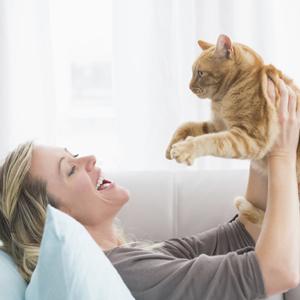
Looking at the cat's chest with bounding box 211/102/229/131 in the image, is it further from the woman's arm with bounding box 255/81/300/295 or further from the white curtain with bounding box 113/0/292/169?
the white curtain with bounding box 113/0/292/169

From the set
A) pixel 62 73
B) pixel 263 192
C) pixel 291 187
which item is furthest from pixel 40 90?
pixel 291 187

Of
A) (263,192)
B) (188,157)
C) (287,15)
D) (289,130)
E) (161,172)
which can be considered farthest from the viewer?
(287,15)

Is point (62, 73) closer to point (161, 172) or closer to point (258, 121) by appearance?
point (161, 172)

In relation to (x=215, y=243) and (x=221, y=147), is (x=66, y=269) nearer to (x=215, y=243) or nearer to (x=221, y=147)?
(x=221, y=147)

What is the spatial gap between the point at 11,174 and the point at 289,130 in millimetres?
674

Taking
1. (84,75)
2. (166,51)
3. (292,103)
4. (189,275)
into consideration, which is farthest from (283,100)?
(84,75)

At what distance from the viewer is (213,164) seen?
2430 millimetres

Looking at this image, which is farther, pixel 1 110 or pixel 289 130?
pixel 1 110

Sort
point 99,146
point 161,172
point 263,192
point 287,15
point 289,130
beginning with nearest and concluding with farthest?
point 289,130 < point 263,192 < point 161,172 < point 287,15 < point 99,146

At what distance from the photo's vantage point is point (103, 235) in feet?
4.83

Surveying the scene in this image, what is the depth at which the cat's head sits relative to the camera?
53.1 inches

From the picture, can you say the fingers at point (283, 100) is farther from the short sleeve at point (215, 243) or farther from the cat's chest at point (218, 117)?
the short sleeve at point (215, 243)

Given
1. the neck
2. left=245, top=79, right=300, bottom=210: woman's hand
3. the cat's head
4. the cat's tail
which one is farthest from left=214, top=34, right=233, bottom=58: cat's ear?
the neck

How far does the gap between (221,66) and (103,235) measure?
1.73ft
